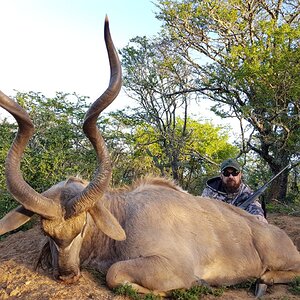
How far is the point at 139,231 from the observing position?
174 inches

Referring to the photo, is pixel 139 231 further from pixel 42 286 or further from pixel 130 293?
pixel 42 286

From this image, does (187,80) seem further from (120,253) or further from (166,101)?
(120,253)

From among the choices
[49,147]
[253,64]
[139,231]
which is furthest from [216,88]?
[139,231]

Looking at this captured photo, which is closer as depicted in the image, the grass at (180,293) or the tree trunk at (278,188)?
the grass at (180,293)

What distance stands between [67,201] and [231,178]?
3387 millimetres

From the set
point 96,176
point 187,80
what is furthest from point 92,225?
point 187,80

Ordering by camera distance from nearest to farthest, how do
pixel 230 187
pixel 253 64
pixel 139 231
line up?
pixel 139 231
pixel 230 187
pixel 253 64

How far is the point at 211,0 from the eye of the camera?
46.3ft

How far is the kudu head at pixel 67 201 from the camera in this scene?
3885 millimetres

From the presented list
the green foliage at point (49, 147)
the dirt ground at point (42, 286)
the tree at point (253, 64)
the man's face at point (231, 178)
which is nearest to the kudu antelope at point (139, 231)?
the dirt ground at point (42, 286)

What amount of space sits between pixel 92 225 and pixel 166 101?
10.8 meters

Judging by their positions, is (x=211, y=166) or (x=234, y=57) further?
(x=211, y=166)

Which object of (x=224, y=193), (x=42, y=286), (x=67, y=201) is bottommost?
(x=42, y=286)

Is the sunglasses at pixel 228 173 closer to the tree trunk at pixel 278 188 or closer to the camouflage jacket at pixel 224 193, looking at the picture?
the camouflage jacket at pixel 224 193
